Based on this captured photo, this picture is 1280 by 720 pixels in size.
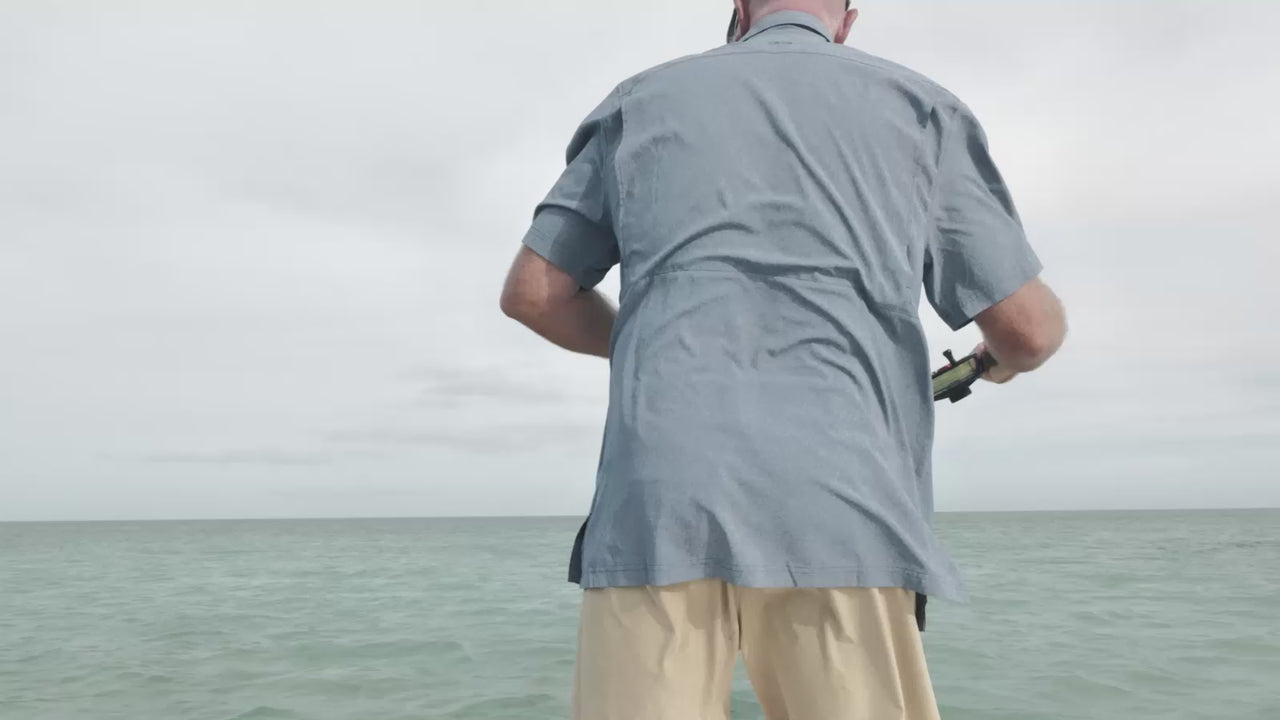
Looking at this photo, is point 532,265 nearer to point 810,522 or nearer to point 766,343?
point 766,343

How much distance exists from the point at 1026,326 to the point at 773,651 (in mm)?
704

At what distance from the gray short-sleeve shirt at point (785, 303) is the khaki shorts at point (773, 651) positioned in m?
0.06

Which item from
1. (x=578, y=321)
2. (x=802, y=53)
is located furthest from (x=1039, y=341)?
(x=578, y=321)

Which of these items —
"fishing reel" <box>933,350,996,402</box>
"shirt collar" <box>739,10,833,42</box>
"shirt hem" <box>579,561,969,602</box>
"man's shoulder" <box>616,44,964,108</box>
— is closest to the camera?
"shirt hem" <box>579,561,969,602</box>

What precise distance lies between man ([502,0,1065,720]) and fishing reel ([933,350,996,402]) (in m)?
0.31

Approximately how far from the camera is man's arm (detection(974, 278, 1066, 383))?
166cm

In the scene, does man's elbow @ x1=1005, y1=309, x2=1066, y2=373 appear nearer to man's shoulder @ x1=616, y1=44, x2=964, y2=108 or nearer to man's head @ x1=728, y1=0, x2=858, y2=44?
man's shoulder @ x1=616, y1=44, x2=964, y2=108

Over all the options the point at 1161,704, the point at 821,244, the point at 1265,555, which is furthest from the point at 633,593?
the point at 1265,555

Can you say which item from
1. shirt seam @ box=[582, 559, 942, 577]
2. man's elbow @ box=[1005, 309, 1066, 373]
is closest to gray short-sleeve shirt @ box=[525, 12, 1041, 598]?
shirt seam @ box=[582, 559, 942, 577]

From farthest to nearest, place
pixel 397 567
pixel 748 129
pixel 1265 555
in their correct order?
pixel 1265 555, pixel 397 567, pixel 748 129

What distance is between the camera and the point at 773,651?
1.54m

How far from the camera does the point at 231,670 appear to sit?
10820 mm

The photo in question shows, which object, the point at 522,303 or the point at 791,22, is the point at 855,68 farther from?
the point at 522,303

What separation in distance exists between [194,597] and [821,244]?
901 inches
